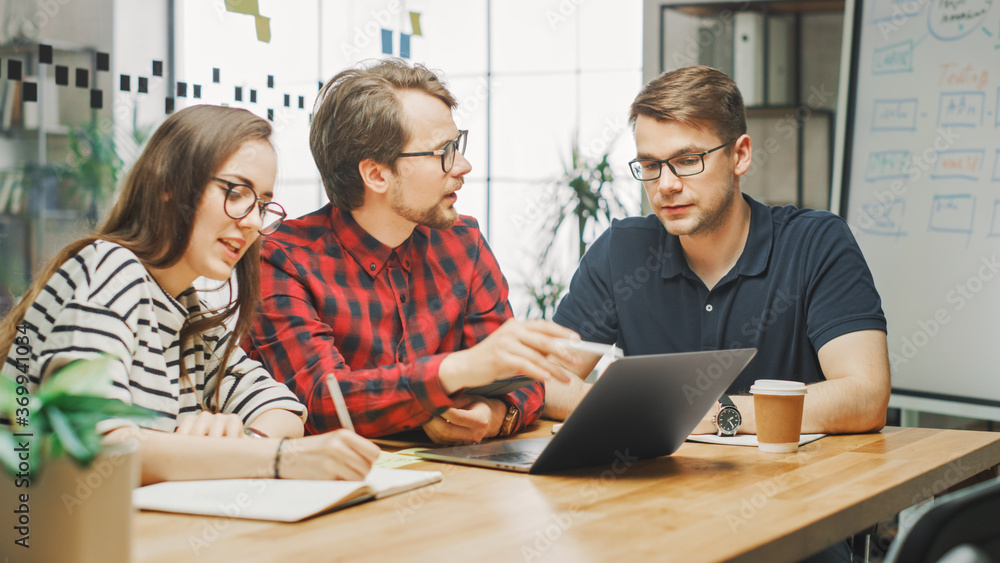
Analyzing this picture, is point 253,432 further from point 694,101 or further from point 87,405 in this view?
point 694,101

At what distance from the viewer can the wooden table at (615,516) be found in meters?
0.82

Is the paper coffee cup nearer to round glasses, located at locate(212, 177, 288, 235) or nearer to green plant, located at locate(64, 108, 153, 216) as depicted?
round glasses, located at locate(212, 177, 288, 235)

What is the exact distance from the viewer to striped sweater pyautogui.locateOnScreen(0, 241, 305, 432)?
1095 mm

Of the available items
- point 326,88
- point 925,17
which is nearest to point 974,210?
point 925,17

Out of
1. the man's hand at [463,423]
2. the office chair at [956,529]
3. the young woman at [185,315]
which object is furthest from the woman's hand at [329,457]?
the office chair at [956,529]

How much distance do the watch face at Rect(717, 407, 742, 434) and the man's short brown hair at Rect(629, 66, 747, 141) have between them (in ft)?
2.17

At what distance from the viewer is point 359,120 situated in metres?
1.74

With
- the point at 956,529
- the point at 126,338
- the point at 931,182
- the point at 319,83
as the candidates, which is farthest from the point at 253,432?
the point at 931,182

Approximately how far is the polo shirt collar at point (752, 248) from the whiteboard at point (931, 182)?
47.0 inches

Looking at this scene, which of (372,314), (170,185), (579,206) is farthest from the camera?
(579,206)

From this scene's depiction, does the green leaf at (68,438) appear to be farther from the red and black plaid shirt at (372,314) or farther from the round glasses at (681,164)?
the round glasses at (681,164)

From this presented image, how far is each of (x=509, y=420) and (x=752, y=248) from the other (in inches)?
27.8

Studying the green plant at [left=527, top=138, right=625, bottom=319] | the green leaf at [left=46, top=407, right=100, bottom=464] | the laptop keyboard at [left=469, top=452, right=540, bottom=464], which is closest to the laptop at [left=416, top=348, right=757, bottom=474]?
the laptop keyboard at [left=469, top=452, right=540, bottom=464]

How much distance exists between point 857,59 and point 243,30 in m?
2.06
